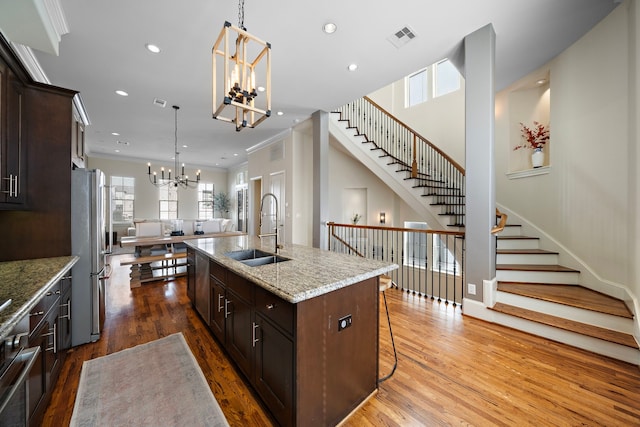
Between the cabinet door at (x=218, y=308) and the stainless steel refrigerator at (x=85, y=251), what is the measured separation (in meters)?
1.16

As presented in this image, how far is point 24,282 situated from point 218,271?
1.18 m

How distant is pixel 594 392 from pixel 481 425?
3.31 ft

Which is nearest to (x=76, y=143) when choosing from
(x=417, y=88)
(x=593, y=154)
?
(x=593, y=154)

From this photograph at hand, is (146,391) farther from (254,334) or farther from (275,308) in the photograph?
(275,308)

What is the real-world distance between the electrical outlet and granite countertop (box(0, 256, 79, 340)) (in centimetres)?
148

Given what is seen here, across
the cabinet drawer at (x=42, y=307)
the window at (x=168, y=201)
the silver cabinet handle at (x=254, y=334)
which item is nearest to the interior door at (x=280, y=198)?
the cabinet drawer at (x=42, y=307)

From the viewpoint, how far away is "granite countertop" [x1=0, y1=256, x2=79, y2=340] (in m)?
1.12

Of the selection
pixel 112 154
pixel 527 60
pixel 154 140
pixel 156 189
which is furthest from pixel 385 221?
pixel 112 154

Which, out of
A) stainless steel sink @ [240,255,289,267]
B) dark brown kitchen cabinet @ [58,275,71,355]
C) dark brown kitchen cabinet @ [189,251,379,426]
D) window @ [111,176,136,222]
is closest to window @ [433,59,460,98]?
stainless steel sink @ [240,255,289,267]

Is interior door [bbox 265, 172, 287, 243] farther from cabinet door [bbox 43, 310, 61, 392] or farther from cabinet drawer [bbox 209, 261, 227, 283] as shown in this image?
cabinet door [bbox 43, 310, 61, 392]

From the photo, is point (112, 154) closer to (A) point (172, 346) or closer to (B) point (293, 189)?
(B) point (293, 189)

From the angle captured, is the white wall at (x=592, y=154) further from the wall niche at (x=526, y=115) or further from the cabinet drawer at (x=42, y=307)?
the cabinet drawer at (x=42, y=307)

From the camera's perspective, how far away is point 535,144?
13.5 ft

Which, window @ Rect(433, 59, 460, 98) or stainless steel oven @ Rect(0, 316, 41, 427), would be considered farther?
window @ Rect(433, 59, 460, 98)
